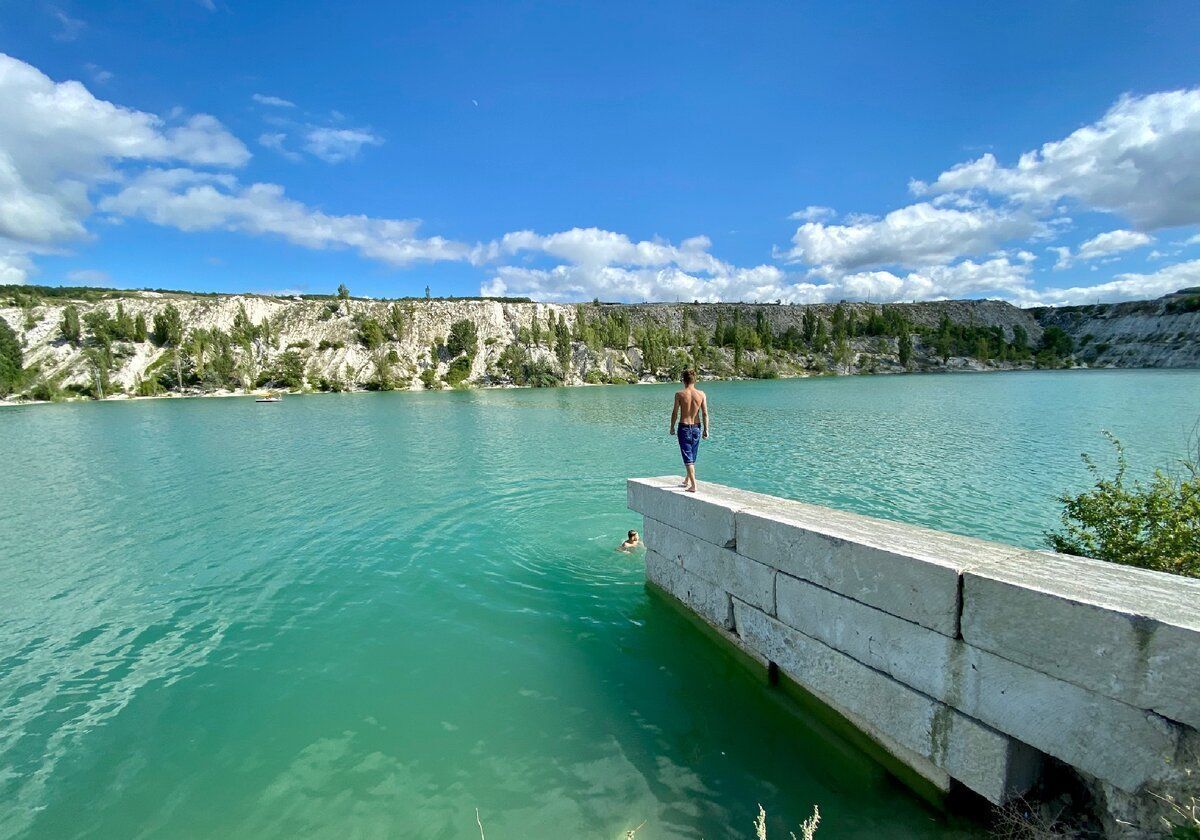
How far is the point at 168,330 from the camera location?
114062 millimetres

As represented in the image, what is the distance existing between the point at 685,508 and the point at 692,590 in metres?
1.42

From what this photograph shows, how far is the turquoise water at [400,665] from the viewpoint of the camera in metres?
5.77

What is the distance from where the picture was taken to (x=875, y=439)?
94.7ft

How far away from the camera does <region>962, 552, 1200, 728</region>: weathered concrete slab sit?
12.0 feet

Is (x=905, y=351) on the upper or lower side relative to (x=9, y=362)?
lower

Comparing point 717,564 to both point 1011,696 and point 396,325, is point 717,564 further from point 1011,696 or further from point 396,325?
point 396,325

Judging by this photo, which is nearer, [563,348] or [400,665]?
[400,665]

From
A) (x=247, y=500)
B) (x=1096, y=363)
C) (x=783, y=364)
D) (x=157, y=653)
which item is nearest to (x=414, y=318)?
(x=783, y=364)

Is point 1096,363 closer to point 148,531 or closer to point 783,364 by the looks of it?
point 783,364

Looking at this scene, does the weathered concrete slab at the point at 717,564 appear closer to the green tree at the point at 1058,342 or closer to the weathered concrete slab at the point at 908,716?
the weathered concrete slab at the point at 908,716

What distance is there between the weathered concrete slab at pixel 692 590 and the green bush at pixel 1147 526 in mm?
5049

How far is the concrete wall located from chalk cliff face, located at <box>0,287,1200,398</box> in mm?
118050

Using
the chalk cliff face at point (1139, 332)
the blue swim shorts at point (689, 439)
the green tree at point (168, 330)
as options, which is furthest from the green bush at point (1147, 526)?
the chalk cliff face at point (1139, 332)

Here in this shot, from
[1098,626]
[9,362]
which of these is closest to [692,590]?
[1098,626]
